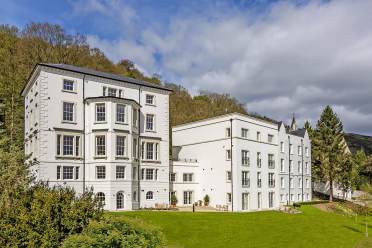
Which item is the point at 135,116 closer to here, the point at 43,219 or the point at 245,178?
the point at 245,178

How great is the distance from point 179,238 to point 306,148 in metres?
55.6

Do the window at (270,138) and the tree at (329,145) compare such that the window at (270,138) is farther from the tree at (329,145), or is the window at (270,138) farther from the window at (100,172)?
the window at (100,172)

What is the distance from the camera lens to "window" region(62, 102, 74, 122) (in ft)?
139

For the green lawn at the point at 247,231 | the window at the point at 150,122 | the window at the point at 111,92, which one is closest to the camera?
the green lawn at the point at 247,231

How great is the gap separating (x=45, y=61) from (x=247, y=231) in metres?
58.3

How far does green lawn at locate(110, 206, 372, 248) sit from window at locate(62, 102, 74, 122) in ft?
50.7

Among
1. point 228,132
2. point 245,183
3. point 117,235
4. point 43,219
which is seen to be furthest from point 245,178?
point 43,219

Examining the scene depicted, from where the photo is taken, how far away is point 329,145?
75.9 metres

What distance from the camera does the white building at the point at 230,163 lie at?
175ft

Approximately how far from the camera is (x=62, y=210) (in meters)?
13.6

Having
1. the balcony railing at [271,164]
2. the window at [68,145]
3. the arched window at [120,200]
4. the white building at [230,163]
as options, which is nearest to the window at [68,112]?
the window at [68,145]

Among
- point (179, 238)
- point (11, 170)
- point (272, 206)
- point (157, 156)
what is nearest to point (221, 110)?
point (272, 206)

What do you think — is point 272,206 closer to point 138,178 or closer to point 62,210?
point 138,178

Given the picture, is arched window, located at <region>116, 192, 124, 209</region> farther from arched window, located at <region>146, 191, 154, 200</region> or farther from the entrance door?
the entrance door
